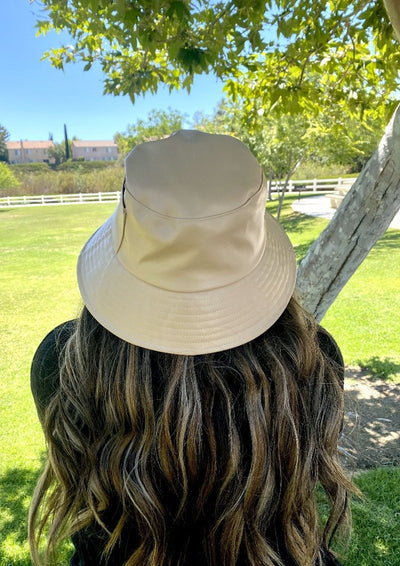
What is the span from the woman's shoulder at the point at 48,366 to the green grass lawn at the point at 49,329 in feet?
0.55

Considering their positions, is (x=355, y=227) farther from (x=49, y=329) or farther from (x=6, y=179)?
(x=6, y=179)

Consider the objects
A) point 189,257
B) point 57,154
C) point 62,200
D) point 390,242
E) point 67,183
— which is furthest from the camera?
point 57,154

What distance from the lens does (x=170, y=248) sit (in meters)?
0.87

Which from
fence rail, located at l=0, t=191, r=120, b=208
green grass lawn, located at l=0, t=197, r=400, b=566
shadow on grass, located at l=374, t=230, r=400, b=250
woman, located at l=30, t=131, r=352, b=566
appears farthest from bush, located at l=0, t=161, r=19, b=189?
woman, located at l=30, t=131, r=352, b=566

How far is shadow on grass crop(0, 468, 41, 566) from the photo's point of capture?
2.81 metres

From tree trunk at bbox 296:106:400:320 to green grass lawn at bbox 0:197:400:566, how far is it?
56.5 inches

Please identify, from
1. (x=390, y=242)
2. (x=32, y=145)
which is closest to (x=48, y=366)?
(x=390, y=242)

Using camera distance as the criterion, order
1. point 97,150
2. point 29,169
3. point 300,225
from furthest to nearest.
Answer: point 97,150 → point 29,169 → point 300,225

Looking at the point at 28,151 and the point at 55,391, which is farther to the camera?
the point at 28,151

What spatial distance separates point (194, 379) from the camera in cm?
89

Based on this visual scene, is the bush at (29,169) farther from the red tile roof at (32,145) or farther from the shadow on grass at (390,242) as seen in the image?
the shadow on grass at (390,242)

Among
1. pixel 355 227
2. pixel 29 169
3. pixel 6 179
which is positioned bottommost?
pixel 29 169

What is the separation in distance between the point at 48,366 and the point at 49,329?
7.32 m

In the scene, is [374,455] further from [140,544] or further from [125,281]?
[125,281]
